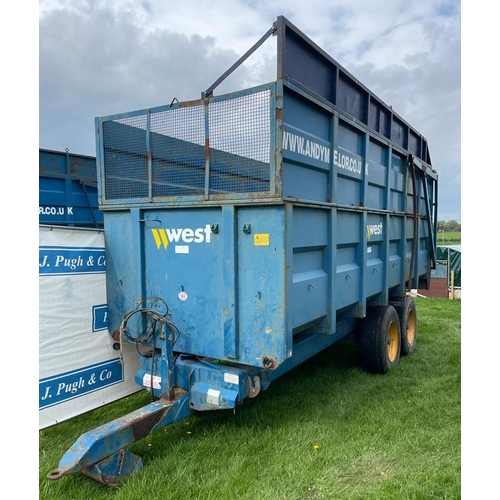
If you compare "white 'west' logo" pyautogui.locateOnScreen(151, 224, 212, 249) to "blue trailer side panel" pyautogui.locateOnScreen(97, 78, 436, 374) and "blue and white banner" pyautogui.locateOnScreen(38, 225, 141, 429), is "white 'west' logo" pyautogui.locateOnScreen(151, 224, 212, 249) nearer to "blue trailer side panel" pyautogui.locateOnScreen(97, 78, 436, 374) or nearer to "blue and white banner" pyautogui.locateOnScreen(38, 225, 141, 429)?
"blue trailer side panel" pyautogui.locateOnScreen(97, 78, 436, 374)

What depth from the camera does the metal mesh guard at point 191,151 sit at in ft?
10.7

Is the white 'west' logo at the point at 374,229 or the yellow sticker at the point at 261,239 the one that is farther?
the white 'west' logo at the point at 374,229

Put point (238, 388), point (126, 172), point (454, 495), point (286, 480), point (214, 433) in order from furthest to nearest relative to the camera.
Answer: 1. point (126, 172)
2. point (214, 433)
3. point (238, 388)
4. point (286, 480)
5. point (454, 495)

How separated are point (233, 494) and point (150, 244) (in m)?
2.04

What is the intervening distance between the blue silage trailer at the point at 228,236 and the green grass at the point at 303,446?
0.96ft

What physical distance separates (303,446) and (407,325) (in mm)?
3201

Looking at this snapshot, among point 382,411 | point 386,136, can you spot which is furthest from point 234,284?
point 386,136

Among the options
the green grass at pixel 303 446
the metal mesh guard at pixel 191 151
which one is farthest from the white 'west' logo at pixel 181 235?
the green grass at pixel 303 446

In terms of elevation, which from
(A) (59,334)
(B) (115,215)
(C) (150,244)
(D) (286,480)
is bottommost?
(D) (286,480)

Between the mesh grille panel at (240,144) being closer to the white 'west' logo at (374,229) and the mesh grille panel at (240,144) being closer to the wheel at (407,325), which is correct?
the white 'west' logo at (374,229)

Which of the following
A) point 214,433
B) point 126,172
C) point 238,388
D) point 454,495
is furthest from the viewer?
point 126,172

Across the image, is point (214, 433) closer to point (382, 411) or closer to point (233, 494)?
point (233, 494)

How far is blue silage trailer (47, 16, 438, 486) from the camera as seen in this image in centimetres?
321

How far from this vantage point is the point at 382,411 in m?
4.05
